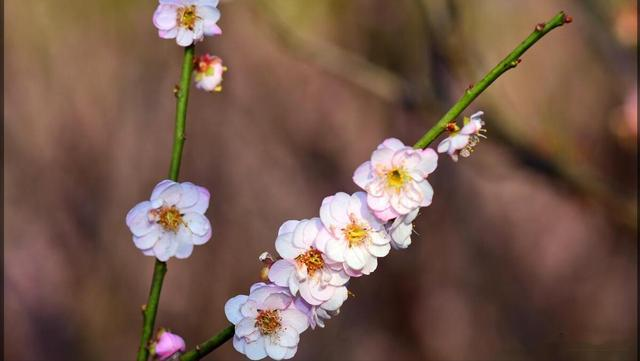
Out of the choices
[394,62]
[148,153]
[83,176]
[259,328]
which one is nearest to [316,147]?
[394,62]

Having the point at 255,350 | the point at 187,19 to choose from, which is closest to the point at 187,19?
the point at 187,19

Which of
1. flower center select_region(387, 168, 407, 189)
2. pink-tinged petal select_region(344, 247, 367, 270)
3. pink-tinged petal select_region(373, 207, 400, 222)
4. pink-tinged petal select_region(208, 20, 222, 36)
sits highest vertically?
pink-tinged petal select_region(208, 20, 222, 36)

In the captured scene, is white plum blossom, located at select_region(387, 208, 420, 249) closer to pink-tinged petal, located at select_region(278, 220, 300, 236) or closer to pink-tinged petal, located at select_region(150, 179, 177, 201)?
pink-tinged petal, located at select_region(278, 220, 300, 236)

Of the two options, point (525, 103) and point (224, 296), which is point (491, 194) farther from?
point (224, 296)

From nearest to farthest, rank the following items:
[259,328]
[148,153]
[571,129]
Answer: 1. [259,328]
2. [148,153]
3. [571,129]

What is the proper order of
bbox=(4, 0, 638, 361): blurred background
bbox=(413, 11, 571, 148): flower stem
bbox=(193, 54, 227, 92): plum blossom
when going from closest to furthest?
bbox=(413, 11, 571, 148): flower stem → bbox=(193, 54, 227, 92): plum blossom → bbox=(4, 0, 638, 361): blurred background

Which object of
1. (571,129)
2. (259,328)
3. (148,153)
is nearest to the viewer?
(259,328)

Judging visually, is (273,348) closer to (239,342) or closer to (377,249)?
(239,342)

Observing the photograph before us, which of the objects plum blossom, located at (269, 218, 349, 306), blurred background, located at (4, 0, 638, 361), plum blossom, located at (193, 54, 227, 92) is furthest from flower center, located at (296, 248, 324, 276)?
blurred background, located at (4, 0, 638, 361)

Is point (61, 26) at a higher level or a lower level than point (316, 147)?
higher
